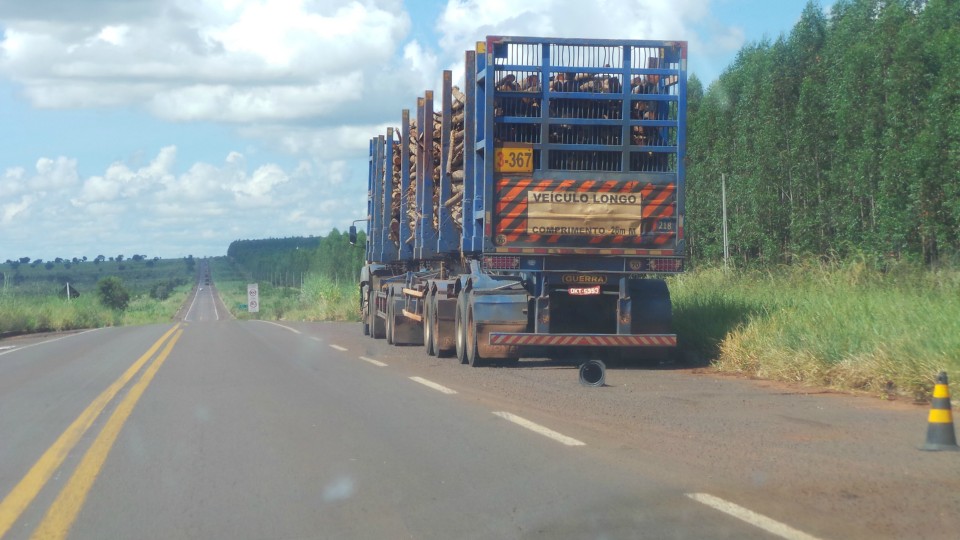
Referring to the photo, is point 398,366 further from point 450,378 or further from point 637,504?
point 637,504

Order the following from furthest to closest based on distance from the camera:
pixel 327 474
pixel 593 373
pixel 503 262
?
1. pixel 503 262
2. pixel 593 373
3. pixel 327 474

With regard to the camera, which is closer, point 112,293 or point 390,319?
Result: point 390,319

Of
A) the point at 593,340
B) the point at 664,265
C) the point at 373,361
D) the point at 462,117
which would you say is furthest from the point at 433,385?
Result: the point at 462,117

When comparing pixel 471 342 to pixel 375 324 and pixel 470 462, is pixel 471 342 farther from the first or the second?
pixel 375 324

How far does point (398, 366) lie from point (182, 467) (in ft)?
28.0

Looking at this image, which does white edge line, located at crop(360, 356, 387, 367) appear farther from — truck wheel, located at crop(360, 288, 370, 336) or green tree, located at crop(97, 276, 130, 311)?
green tree, located at crop(97, 276, 130, 311)

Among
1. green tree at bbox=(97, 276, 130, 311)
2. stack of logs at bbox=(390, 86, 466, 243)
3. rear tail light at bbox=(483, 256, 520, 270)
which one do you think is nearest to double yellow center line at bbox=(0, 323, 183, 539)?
rear tail light at bbox=(483, 256, 520, 270)

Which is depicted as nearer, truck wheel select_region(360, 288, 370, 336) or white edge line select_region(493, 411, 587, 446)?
white edge line select_region(493, 411, 587, 446)


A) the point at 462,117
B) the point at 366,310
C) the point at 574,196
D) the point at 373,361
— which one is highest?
the point at 462,117

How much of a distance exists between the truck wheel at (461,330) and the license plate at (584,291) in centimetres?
193

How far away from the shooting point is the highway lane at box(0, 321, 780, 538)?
19.7ft

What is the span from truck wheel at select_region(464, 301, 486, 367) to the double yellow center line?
4885mm

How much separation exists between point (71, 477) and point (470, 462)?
2851 millimetres

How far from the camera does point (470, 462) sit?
306 inches
